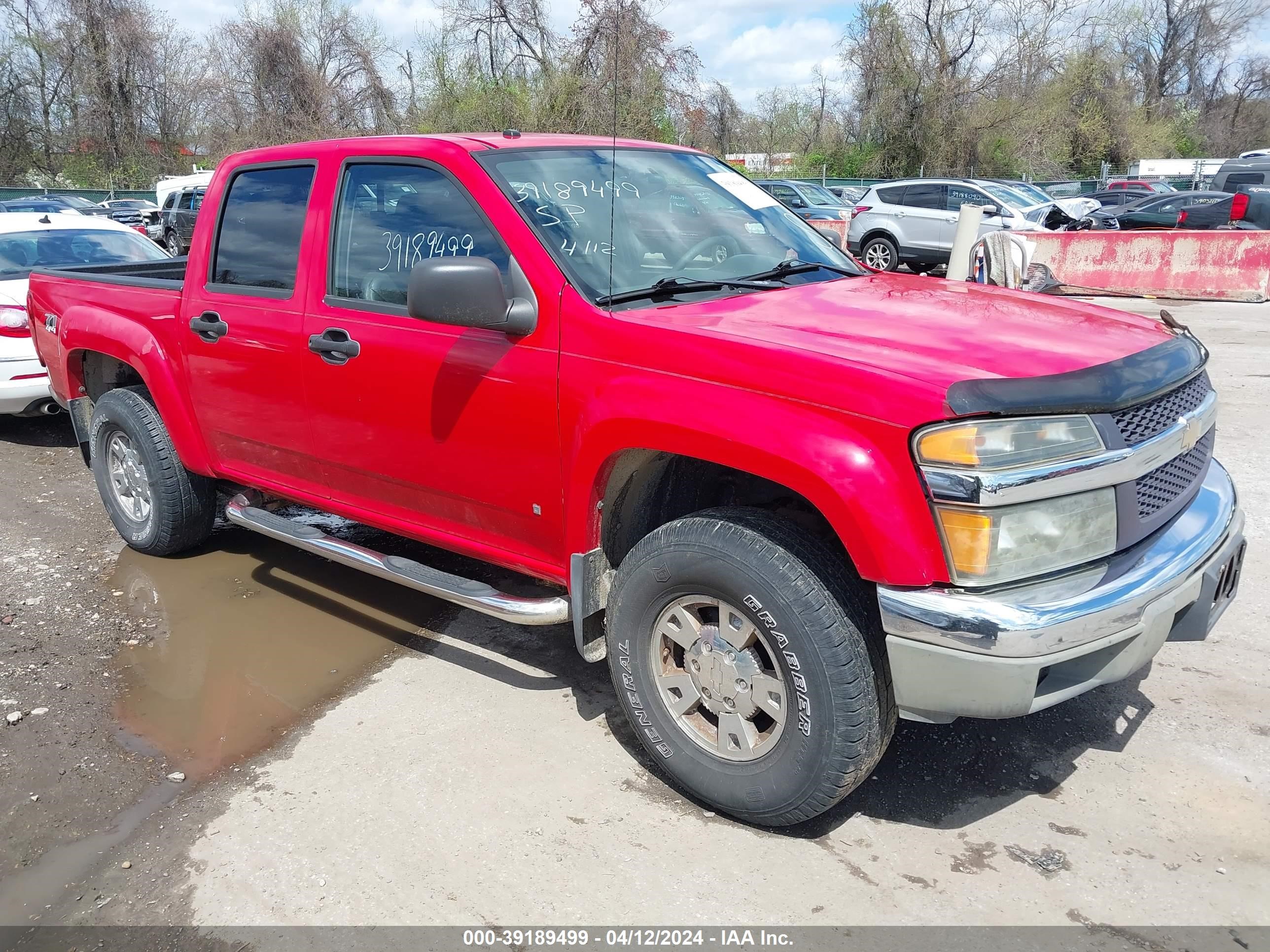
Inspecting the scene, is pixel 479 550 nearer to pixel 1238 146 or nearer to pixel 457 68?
pixel 457 68

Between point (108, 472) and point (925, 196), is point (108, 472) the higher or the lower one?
the lower one

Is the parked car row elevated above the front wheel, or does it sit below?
above

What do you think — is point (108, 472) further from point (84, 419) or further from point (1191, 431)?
point (1191, 431)

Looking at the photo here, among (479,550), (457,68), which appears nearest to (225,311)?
(479,550)

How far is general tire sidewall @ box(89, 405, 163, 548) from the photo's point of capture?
4898 millimetres

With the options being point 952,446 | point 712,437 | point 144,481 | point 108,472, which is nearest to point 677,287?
point 712,437

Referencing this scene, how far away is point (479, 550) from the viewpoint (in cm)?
360

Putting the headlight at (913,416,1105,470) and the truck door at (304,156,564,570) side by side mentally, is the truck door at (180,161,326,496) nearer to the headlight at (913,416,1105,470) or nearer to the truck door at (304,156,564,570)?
the truck door at (304,156,564,570)

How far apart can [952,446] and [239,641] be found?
3260mm

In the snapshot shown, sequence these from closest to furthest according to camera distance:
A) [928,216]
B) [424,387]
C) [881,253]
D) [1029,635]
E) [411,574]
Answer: [1029,635], [424,387], [411,574], [928,216], [881,253]

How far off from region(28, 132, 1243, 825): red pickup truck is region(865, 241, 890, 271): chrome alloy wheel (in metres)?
15.1

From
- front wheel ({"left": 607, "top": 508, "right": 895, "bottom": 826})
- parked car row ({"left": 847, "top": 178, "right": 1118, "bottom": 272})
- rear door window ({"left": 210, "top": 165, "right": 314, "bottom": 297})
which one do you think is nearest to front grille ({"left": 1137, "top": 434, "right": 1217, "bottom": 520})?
front wheel ({"left": 607, "top": 508, "right": 895, "bottom": 826})

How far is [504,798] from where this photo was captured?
3164 mm

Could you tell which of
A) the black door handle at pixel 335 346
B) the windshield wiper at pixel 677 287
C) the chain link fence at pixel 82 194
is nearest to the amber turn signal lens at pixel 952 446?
the windshield wiper at pixel 677 287
